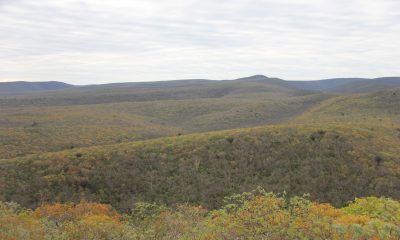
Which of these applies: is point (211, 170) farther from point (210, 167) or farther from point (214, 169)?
point (210, 167)

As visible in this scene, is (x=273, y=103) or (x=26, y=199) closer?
(x=26, y=199)

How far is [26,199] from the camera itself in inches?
1085

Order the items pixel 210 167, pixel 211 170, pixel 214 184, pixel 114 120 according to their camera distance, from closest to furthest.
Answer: pixel 214 184 → pixel 211 170 → pixel 210 167 → pixel 114 120

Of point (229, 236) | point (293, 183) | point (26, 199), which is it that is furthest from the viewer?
point (293, 183)

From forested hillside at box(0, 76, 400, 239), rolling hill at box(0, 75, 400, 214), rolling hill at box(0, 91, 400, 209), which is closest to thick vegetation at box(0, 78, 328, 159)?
rolling hill at box(0, 75, 400, 214)

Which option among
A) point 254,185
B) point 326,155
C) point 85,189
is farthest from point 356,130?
point 85,189

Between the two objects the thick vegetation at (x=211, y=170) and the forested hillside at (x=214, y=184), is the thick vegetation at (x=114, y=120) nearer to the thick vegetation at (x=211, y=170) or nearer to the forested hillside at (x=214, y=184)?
the forested hillside at (x=214, y=184)

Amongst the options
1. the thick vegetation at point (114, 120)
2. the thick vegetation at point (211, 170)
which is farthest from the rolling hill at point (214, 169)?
the thick vegetation at point (114, 120)

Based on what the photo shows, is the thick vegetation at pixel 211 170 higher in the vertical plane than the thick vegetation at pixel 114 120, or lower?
higher

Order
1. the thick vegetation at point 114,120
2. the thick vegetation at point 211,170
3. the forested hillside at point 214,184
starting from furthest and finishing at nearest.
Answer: the thick vegetation at point 114,120, the thick vegetation at point 211,170, the forested hillside at point 214,184

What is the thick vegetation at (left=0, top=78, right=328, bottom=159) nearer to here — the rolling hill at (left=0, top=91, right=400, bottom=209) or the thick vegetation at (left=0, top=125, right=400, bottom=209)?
the thick vegetation at (left=0, top=125, right=400, bottom=209)

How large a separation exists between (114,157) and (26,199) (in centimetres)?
902

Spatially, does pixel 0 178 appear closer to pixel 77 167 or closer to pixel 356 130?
pixel 77 167

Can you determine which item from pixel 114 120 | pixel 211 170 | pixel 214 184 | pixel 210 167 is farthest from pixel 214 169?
pixel 114 120
